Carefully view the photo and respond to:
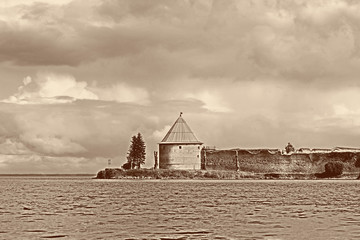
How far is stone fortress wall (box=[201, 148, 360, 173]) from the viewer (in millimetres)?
71000

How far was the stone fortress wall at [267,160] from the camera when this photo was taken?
7100 centimetres

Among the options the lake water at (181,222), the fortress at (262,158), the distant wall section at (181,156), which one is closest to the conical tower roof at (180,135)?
the fortress at (262,158)

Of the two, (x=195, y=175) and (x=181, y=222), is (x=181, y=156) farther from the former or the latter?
(x=181, y=222)

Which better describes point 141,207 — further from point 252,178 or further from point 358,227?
point 252,178

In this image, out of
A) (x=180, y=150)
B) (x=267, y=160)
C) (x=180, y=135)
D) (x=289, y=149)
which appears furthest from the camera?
(x=289, y=149)

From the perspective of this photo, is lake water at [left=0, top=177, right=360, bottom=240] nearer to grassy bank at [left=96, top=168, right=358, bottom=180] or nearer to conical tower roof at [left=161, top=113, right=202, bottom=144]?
A: grassy bank at [left=96, top=168, right=358, bottom=180]

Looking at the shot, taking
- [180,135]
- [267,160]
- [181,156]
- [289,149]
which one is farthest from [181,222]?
[289,149]

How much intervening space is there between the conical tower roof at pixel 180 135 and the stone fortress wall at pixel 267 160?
238 centimetres

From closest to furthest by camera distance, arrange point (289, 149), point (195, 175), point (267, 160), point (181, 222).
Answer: point (181, 222)
point (195, 175)
point (267, 160)
point (289, 149)

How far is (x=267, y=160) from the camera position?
234ft

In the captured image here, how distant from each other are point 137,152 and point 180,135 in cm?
910

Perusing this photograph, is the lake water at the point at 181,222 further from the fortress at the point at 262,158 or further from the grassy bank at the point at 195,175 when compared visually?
the fortress at the point at 262,158

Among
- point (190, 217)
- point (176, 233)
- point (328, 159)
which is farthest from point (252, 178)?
point (176, 233)

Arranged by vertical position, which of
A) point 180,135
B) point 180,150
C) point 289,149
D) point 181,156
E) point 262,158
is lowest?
point 262,158
